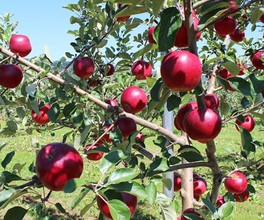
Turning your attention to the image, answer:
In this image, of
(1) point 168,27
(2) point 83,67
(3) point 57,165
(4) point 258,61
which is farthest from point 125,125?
(4) point 258,61

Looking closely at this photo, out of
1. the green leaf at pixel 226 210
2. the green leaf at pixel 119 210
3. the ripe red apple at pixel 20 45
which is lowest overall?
the green leaf at pixel 226 210

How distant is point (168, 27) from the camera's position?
0.92m

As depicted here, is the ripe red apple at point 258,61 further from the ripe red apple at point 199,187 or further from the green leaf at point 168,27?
the green leaf at point 168,27

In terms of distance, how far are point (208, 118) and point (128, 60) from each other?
4.21 feet

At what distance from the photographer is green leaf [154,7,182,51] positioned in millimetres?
917

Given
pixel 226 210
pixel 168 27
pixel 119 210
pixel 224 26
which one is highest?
pixel 168 27

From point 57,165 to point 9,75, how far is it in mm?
721

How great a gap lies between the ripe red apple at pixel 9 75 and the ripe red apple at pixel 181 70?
2.69 feet

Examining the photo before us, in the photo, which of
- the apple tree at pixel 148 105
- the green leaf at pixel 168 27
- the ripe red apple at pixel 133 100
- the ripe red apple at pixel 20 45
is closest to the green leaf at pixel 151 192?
the apple tree at pixel 148 105

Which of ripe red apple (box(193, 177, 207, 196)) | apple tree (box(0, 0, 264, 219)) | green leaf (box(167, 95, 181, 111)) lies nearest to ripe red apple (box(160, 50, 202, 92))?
apple tree (box(0, 0, 264, 219))

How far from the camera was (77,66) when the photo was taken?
183 centimetres

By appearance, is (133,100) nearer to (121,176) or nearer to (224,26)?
(224,26)

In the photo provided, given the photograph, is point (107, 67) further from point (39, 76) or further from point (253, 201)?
point (253, 201)

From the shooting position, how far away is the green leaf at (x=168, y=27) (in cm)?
92
